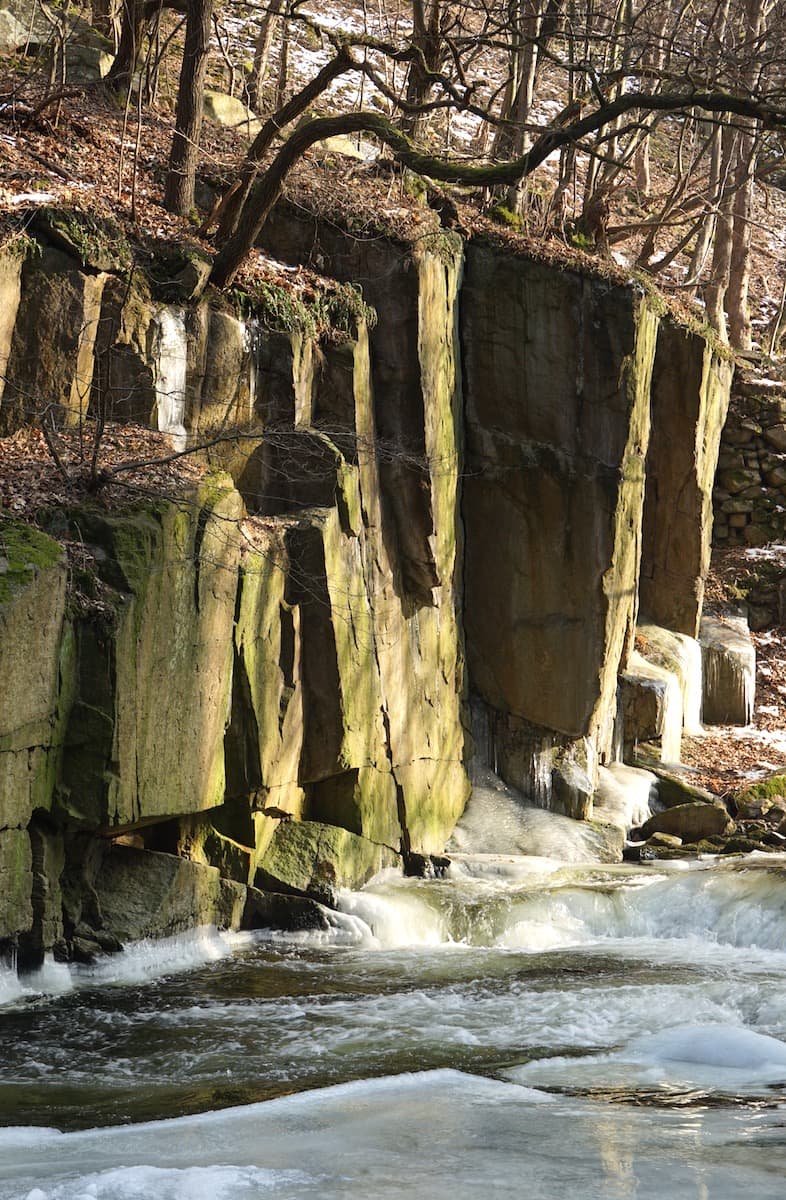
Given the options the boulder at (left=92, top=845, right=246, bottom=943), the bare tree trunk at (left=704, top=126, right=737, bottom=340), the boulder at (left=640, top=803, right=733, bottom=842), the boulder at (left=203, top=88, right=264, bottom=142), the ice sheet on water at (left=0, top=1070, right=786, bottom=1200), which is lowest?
the ice sheet on water at (left=0, top=1070, right=786, bottom=1200)

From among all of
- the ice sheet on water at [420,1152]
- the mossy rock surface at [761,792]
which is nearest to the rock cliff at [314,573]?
the mossy rock surface at [761,792]

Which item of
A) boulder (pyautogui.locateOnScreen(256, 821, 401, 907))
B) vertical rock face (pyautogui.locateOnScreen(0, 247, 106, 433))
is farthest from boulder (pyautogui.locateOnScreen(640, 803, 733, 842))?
vertical rock face (pyautogui.locateOnScreen(0, 247, 106, 433))

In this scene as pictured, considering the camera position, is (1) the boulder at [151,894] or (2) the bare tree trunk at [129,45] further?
(2) the bare tree trunk at [129,45]

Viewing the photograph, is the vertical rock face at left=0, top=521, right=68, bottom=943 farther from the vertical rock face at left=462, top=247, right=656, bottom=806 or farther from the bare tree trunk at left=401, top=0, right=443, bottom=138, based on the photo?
the vertical rock face at left=462, top=247, right=656, bottom=806

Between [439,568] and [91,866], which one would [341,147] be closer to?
[439,568]

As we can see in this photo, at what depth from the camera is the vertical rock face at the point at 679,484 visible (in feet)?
65.3

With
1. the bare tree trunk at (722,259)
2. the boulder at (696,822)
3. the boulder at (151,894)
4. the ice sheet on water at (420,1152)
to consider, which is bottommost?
the ice sheet on water at (420,1152)

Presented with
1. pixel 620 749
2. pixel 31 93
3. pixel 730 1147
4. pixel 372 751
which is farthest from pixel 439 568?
pixel 730 1147

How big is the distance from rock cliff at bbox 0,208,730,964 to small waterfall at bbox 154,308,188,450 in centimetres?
3

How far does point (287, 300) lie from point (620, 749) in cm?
776

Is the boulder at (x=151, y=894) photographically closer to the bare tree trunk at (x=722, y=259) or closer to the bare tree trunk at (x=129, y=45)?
the bare tree trunk at (x=129, y=45)

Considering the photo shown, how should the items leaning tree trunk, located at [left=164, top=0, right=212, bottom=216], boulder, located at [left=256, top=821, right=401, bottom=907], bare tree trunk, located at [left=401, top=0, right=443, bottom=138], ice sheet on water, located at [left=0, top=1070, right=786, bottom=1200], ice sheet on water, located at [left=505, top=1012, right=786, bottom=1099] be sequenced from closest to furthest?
ice sheet on water, located at [left=0, top=1070, right=786, bottom=1200], ice sheet on water, located at [left=505, top=1012, right=786, bottom=1099], boulder, located at [left=256, top=821, right=401, bottom=907], leaning tree trunk, located at [left=164, top=0, right=212, bottom=216], bare tree trunk, located at [left=401, top=0, right=443, bottom=138]

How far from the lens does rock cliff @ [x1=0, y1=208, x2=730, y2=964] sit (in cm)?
959

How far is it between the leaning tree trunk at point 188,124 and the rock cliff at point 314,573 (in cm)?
113
